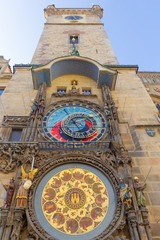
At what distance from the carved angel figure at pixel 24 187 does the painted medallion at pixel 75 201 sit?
549 mm

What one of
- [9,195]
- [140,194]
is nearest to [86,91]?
[140,194]

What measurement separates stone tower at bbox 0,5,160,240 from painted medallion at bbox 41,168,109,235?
26 millimetres

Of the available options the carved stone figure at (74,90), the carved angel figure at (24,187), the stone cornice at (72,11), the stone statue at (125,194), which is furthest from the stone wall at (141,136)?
the stone cornice at (72,11)

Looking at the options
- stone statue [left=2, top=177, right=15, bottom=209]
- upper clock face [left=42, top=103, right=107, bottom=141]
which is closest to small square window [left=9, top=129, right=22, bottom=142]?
upper clock face [left=42, top=103, right=107, bottom=141]

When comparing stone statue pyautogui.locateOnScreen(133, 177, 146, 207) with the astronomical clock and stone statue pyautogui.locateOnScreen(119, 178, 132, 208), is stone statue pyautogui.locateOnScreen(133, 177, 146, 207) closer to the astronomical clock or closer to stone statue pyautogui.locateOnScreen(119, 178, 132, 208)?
stone statue pyautogui.locateOnScreen(119, 178, 132, 208)

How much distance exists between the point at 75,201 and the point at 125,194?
145cm

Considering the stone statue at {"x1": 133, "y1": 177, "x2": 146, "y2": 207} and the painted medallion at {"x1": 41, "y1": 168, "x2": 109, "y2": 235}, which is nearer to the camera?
the painted medallion at {"x1": 41, "y1": 168, "x2": 109, "y2": 235}

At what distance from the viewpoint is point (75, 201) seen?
5.91 metres

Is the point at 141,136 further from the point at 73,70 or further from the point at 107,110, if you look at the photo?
the point at 73,70

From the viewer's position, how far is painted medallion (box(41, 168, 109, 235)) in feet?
18.0

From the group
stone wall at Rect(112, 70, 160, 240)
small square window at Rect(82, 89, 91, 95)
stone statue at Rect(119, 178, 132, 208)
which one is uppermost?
small square window at Rect(82, 89, 91, 95)

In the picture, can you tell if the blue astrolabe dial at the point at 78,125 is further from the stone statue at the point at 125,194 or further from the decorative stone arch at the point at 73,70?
the decorative stone arch at the point at 73,70

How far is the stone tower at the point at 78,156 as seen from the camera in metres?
5.38

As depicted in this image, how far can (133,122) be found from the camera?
909 cm
